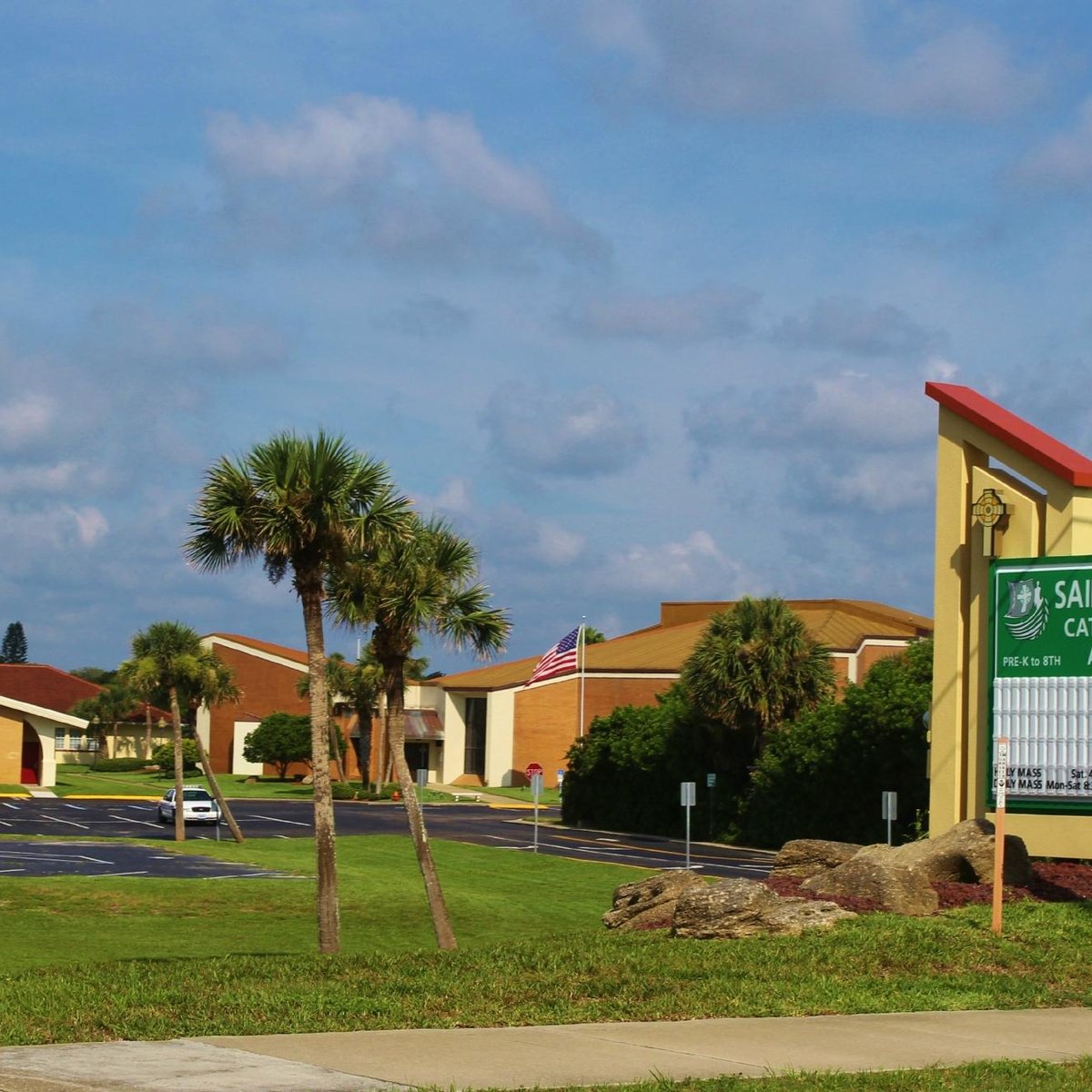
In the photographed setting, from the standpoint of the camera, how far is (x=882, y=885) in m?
18.5

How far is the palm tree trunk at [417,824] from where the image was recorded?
2669cm

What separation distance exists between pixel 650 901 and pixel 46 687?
95.7m

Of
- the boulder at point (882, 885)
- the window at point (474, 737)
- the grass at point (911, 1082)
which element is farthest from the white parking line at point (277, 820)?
the grass at point (911, 1082)

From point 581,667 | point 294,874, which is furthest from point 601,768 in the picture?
point 294,874

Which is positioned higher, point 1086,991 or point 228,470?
point 228,470

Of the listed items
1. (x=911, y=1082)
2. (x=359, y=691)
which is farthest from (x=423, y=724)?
(x=911, y=1082)

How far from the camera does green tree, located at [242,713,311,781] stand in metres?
96.6

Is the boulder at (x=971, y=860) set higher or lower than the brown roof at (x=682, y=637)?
lower

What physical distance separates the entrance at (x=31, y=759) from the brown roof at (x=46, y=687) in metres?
17.9

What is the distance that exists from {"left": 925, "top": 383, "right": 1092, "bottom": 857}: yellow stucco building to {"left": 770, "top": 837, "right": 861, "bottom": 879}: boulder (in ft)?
6.21

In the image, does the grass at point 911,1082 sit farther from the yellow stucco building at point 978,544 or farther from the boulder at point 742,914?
the yellow stucco building at point 978,544

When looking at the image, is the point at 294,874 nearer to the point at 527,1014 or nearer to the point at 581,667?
the point at 527,1014

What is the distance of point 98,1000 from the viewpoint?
11867 millimetres

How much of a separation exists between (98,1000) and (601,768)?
2298 inches
